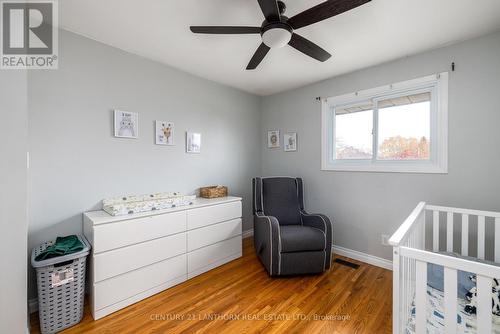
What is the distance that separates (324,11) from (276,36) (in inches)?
12.6

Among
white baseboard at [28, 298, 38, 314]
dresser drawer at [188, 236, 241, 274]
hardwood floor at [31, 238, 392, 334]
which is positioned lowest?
hardwood floor at [31, 238, 392, 334]

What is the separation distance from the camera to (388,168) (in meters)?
2.43

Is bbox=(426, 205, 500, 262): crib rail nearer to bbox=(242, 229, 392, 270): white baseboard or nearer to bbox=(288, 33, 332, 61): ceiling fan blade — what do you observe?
bbox=(242, 229, 392, 270): white baseboard

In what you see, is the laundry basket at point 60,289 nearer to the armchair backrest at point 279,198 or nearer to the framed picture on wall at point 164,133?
the framed picture on wall at point 164,133

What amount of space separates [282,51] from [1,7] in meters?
2.05

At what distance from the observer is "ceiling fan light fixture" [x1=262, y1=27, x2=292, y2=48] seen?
140 centimetres

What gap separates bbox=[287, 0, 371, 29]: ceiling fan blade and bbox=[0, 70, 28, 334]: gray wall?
1.75 meters

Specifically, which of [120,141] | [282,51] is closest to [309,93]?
[282,51]

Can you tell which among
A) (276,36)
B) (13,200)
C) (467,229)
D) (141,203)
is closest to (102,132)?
(141,203)

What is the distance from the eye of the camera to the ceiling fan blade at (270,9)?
121 cm

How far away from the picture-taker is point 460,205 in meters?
2.03

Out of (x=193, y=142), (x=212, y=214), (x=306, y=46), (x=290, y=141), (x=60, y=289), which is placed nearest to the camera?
(x=60, y=289)

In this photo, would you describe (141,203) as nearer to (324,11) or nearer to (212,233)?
(212,233)

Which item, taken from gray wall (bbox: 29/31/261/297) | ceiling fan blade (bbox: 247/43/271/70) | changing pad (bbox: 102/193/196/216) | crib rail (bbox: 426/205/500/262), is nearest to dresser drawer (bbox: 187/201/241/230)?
changing pad (bbox: 102/193/196/216)
